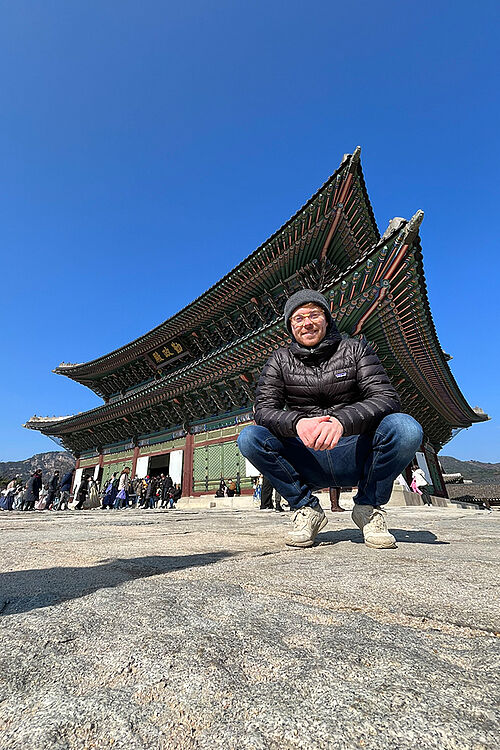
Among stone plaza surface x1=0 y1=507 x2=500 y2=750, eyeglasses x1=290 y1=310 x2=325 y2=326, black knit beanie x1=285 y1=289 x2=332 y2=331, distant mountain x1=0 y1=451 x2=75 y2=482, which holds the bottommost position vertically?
stone plaza surface x1=0 y1=507 x2=500 y2=750

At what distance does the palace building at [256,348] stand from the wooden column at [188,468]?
39 millimetres

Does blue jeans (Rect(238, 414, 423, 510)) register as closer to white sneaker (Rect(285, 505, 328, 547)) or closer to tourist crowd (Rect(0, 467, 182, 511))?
white sneaker (Rect(285, 505, 328, 547))

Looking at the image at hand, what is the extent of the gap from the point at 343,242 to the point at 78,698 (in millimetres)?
11567

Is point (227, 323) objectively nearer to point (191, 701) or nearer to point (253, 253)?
point (253, 253)

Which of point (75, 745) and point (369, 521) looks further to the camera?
point (369, 521)

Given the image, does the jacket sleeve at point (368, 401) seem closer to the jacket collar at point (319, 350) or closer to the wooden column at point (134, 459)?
the jacket collar at point (319, 350)

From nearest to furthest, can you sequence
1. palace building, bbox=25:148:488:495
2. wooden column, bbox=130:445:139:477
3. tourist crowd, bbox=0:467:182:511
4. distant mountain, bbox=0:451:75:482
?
1. palace building, bbox=25:148:488:495
2. tourist crowd, bbox=0:467:182:511
3. wooden column, bbox=130:445:139:477
4. distant mountain, bbox=0:451:75:482

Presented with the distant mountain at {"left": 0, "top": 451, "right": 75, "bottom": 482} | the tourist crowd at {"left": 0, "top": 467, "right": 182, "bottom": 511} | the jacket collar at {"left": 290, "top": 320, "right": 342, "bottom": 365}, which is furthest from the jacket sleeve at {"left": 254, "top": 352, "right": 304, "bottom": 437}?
the distant mountain at {"left": 0, "top": 451, "right": 75, "bottom": 482}

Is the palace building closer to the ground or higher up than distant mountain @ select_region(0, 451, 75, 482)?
closer to the ground

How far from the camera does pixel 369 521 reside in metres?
1.91

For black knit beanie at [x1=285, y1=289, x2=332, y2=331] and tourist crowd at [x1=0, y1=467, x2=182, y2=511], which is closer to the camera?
black knit beanie at [x1=285, y1=289, x2=332, y2=331]

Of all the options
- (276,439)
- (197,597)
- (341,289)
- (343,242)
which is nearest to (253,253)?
(343,242)

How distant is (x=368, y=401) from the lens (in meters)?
1.85

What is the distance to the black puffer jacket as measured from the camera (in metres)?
1.93
